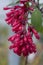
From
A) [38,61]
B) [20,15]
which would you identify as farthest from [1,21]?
[20,15]

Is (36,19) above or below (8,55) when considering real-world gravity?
above

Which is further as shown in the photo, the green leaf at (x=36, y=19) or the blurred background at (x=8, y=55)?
the blurred background at (x=8, y=55)

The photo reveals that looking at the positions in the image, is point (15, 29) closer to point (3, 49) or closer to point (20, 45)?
point (20, 45)

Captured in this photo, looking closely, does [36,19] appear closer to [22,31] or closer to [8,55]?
[22,31]

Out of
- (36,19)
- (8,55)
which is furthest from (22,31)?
(8,55)

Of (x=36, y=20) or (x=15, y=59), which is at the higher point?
(x=36, y=20)

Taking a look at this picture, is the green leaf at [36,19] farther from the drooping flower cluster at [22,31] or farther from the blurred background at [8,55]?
the blurred background at [8,55]

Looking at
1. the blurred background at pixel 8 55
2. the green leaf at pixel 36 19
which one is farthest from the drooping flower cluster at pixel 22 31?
the blurred background at pixel 8 55

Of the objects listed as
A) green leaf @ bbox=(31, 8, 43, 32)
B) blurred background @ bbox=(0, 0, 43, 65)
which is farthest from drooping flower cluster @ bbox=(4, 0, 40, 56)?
blurred background @ bbox=(0, 0, 43, 65)

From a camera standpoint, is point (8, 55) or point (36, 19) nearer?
point (36, 19)

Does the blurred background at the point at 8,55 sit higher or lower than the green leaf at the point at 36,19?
lower

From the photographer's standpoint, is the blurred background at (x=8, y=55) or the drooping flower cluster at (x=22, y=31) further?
the blurred background at (x=8, y=55)
